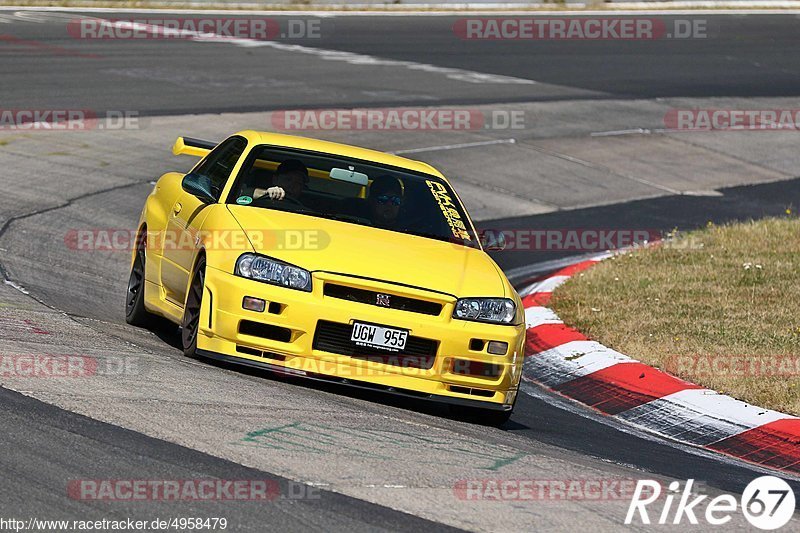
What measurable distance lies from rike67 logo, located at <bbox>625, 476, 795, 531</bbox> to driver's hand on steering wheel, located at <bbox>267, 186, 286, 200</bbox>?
310 cm

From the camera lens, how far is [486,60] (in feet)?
84.1

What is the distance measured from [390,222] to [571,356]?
2205 mm

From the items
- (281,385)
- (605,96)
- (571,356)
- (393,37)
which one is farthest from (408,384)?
(393,37)

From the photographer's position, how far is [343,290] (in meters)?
7.29

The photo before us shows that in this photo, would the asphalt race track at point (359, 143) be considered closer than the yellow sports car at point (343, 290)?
Yes

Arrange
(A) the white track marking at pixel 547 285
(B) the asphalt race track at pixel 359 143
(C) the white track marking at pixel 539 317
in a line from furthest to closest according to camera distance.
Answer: (A) the white track marking at pixel 547 285 < (C) the white track marking at pixel 539 317 < (B) the asphalt race track at pixel 359 143

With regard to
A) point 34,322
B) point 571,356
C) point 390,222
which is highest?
point 390,222

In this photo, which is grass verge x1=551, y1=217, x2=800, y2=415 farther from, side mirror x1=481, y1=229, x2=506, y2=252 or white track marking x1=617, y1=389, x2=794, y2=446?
side mirror x1=481, y1=229, x2=506, y2=252

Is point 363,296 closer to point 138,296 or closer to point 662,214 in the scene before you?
point 138,296

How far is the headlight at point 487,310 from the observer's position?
24.3 feet

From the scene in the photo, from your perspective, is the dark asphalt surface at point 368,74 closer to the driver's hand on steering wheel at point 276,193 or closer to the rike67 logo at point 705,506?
the driver's hand on steering wheel at point 276,193

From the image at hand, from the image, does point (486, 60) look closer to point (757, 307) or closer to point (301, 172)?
point (757, 307)

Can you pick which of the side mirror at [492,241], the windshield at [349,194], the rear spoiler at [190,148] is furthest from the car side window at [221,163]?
the side mirror at [492,241]

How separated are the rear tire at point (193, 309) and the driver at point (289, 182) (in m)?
0.82
